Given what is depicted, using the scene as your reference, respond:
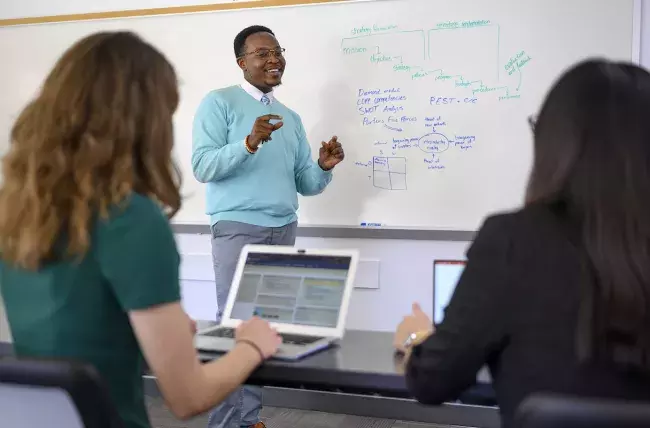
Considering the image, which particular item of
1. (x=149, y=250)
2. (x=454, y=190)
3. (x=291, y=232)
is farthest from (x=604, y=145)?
(x=454, y=190)

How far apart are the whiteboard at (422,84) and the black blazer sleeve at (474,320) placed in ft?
6.50

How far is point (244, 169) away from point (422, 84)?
36.7 inches

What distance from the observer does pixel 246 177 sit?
2664 mm

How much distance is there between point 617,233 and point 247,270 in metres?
1.00

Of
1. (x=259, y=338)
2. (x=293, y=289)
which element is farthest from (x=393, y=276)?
(x=259, y=338)

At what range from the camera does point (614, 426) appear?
721 millimetres

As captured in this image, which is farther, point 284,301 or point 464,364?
point 284,301

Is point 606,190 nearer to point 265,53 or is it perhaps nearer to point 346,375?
point 346,375

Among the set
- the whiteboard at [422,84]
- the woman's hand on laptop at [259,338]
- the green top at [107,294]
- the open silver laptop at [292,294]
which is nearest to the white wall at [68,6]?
the whiteboard at [422,84]

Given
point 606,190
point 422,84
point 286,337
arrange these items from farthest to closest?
point 422,84 < point 286,337 < point 606,190

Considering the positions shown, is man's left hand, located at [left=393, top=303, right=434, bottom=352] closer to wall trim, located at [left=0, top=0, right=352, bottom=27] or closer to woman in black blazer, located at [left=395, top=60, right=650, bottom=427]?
woman in black blazer, located at [left=395, top=60, right=650, bottom=427]

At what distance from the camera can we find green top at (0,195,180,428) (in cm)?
104

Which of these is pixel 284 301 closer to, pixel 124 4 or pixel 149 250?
pixel 149 250

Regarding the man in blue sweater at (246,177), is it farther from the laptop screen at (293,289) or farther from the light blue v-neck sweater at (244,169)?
the laptop screen at (293,289)
